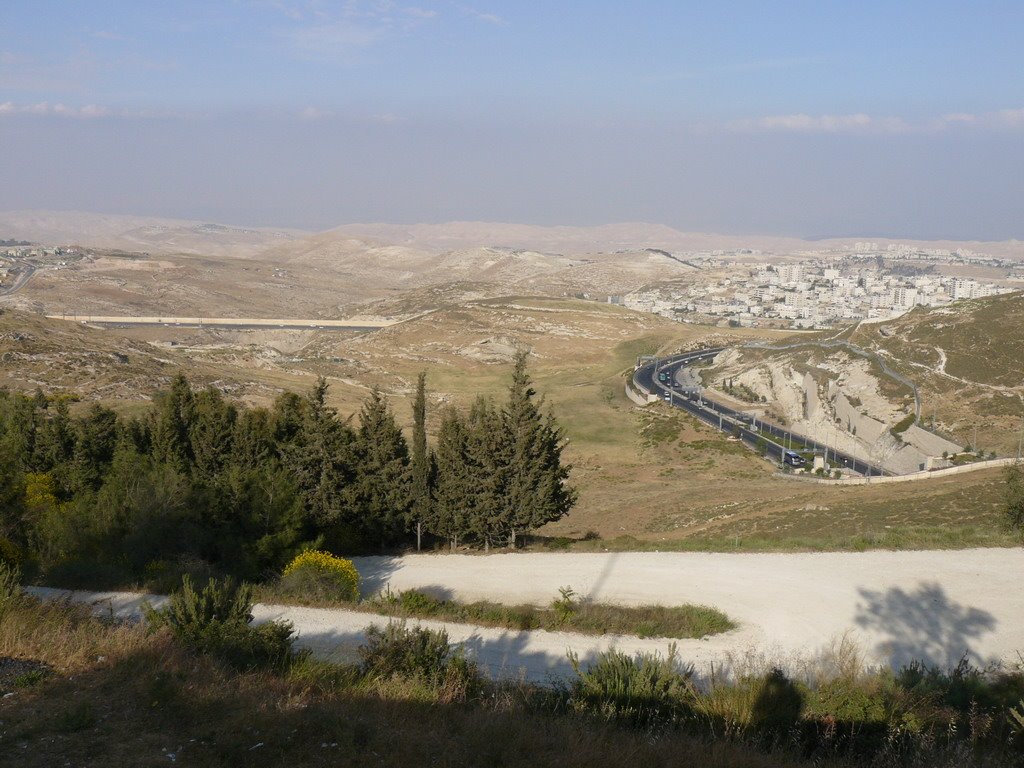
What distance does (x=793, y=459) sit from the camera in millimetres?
45125

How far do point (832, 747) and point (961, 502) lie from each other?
19970 mm

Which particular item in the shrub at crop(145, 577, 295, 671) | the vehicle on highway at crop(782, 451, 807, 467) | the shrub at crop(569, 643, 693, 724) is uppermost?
the shrub at crop(145, 577, 295, 671)

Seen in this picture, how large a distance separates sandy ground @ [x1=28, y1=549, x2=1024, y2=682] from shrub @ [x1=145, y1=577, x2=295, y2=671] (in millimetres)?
1151

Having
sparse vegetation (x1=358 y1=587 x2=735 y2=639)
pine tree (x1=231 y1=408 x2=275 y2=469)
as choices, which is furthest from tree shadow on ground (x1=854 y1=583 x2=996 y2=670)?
pine tree (x1=231 y1=408 x2=275 y2=469)

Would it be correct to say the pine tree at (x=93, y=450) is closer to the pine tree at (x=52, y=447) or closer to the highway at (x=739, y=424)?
the pine tree at (x=52, y=447)

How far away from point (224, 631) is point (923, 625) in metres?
9.79

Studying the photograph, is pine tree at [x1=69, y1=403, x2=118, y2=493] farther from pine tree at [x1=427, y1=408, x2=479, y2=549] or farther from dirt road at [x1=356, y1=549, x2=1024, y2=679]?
dirt road at [x1=356, y1=549, x2=1024, y2=679]

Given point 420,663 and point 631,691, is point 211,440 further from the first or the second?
point 631,691

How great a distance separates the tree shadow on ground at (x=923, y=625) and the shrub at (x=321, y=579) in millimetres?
8039

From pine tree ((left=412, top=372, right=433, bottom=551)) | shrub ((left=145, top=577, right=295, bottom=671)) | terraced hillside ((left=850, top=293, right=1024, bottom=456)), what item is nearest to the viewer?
shrub ((left=145, top=577, right=295, bottom=671))

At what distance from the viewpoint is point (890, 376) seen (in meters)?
60.8

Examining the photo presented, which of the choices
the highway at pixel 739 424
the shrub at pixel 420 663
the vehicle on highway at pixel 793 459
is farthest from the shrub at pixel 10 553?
the highway at pixel 739 424

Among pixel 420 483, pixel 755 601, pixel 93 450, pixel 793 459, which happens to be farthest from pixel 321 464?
pixel 793 459

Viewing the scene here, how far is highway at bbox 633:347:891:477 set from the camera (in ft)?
156
